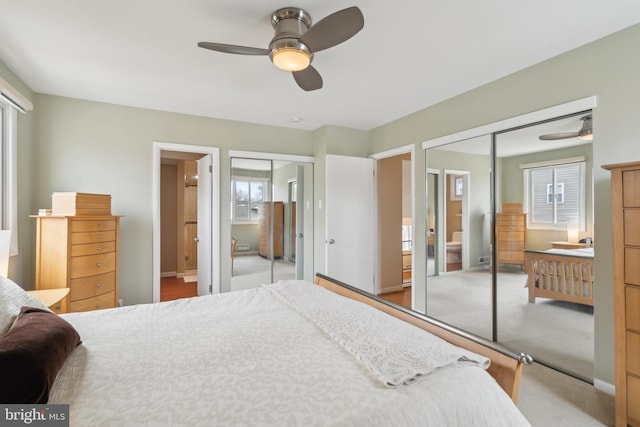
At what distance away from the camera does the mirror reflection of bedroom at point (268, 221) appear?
13.3 ft

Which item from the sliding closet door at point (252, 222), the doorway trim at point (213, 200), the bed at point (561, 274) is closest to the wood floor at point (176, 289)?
the doorway trim at point (213, 200)

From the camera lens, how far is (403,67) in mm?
2541

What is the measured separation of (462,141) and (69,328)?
3406mm

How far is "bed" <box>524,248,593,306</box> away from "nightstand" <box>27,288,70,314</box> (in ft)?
12.7

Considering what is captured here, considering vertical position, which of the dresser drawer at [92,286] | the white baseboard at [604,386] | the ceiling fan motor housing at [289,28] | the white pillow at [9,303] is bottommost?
the white baseboard at [604,386]

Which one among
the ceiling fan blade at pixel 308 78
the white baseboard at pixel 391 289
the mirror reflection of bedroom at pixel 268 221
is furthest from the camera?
the white baseboard at pixel 391 289

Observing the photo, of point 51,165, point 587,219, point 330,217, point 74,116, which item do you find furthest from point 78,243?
point 587,219

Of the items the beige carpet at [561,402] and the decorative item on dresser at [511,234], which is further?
the decorative item on dresser at [511,234]

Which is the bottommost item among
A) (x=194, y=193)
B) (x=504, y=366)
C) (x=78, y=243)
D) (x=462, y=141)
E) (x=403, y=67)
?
(x=504, y=366)

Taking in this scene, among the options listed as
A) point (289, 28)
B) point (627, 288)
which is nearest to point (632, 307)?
point (627, 288)

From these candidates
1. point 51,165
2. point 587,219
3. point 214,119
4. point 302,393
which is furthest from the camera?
point 214,119

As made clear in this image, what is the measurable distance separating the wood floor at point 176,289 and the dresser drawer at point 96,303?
1411 millimetres

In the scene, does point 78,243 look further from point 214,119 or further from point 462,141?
point 462,141

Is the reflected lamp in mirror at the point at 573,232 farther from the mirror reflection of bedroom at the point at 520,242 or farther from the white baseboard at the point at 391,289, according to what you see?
the white baseboard at the point at 391,289
